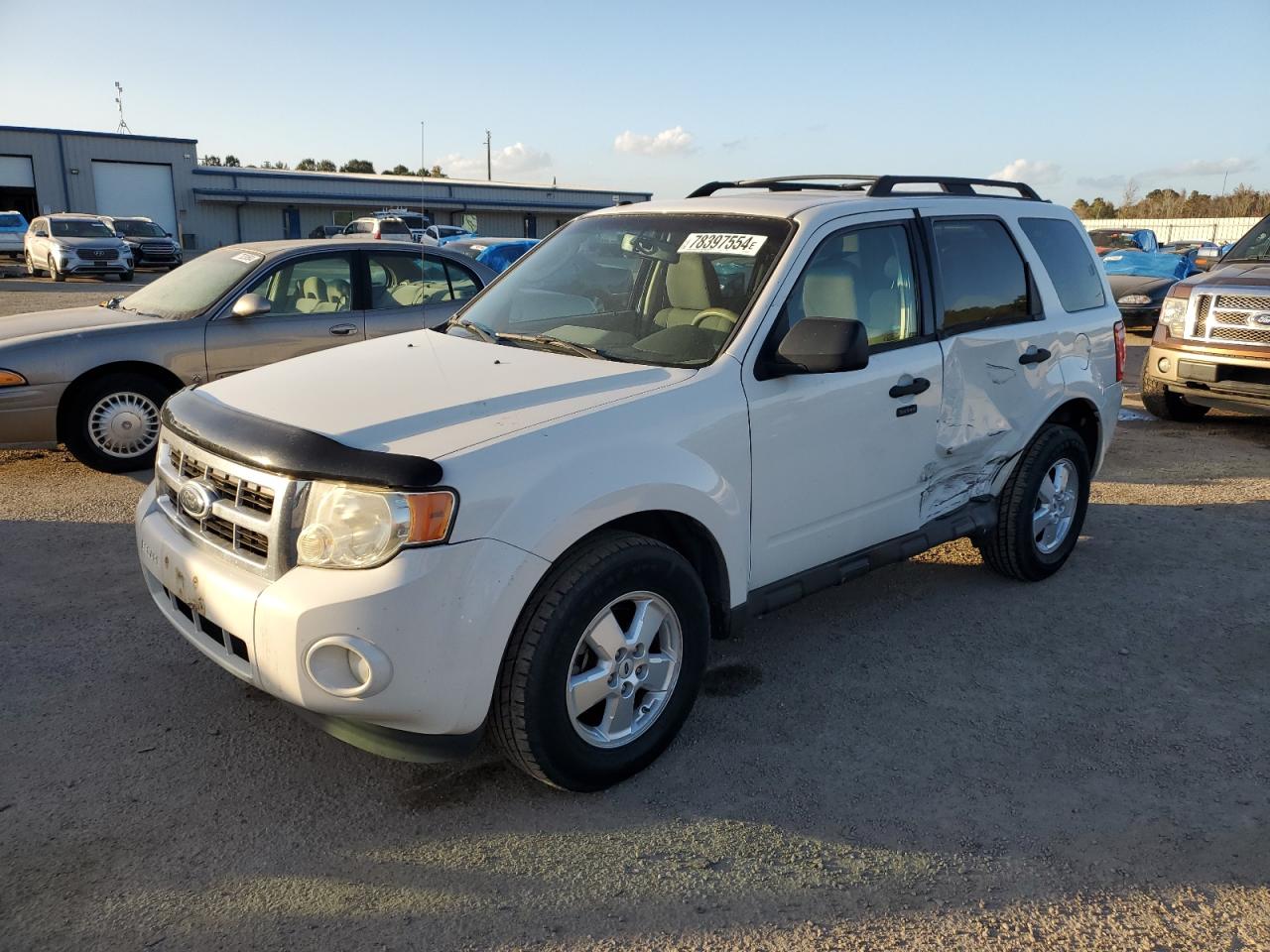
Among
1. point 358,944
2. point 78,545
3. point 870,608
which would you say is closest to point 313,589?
point 358,944

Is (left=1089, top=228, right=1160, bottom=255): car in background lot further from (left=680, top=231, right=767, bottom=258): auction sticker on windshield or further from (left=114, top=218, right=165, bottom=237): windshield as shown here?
(left=114, top=218, right=165, bottom=237): windshield

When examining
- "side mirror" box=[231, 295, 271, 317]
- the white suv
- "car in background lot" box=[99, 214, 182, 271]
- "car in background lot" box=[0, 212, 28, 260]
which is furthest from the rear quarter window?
"car in background lot" box=[0, 212, 28, 260]

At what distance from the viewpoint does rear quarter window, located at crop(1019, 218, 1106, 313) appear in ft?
16.5

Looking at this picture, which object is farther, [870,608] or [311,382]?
[870,608]

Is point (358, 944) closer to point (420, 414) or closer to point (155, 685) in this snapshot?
point (420, 414)

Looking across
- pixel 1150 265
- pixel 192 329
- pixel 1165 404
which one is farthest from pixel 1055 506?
pixel 1150 265

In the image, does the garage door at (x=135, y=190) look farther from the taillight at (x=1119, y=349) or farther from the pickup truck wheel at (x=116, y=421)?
the taillight at (x=1119, y=349)

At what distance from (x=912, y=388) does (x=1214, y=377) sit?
20.0 ft

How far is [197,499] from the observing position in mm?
3094

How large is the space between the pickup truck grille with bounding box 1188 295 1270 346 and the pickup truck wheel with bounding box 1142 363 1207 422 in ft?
2.28

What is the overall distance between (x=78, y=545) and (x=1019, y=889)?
4892 mm

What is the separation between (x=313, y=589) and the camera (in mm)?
2707

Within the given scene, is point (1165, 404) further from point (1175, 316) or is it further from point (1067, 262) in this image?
point (1067, 262)

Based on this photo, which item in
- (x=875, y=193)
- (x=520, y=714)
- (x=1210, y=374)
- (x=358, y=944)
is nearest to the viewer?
(x=358, y=944)
